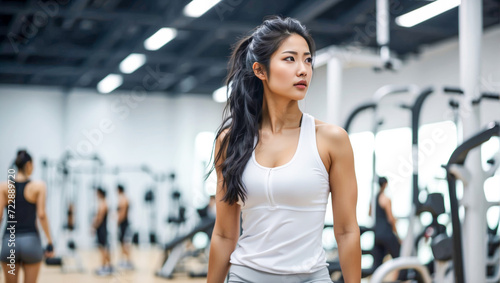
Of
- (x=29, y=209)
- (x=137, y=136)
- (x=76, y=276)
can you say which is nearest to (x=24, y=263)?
(x=29, y=209)

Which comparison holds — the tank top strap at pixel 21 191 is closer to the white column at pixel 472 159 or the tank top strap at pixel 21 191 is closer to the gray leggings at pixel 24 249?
the gray leggings at pixel 24 249

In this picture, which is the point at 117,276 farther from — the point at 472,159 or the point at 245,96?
the point at 245,96

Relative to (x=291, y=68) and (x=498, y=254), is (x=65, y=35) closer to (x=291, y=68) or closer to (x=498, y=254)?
(x=498, y=254)

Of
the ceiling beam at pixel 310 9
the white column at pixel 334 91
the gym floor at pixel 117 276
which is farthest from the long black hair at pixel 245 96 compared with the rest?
the gym floor at pixel 117 276

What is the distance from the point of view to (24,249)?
4.01m

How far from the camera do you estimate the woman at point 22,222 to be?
3963 millimetres

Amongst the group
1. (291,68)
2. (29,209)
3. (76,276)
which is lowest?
(76,276)

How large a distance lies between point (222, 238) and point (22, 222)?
118 inches

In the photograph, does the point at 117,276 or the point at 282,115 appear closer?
the point at 282,115

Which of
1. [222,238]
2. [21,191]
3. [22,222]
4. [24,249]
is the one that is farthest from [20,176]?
[222,238]

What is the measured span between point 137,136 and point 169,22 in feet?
21.9

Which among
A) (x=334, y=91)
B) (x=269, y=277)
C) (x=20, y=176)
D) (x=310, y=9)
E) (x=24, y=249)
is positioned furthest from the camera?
(x=310, y=9)

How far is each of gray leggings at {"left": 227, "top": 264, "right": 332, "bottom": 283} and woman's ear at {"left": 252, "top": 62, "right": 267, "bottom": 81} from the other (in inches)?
20.1

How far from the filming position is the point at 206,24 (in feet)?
27.8
